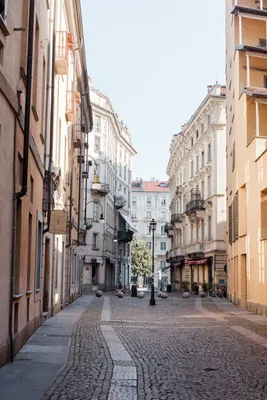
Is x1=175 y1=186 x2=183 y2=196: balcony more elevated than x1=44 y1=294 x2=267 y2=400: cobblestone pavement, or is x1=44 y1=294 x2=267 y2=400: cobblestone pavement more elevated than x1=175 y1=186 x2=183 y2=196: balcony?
x1=175 y1=186 x2=183 y2=196: balcony

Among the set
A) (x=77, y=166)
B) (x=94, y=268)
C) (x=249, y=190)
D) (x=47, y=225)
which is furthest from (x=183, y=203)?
(x=47, y=225)

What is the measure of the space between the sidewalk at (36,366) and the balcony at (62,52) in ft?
27.8

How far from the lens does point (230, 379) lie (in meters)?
8.59

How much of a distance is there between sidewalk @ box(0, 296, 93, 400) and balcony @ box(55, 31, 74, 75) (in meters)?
8.48

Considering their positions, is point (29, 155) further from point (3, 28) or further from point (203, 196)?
point (203, 196)

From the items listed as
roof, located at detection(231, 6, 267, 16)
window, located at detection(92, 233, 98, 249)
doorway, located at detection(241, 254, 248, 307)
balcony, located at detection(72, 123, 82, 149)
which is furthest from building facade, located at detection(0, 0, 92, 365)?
window, located at detection(92, 233, 98, 249)

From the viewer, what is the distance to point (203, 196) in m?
47.8

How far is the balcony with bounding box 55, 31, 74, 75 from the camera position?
1820 centimetres

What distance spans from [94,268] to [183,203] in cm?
1163

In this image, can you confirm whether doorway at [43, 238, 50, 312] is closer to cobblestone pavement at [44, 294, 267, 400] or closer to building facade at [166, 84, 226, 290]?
cobblestone pavement at [44, 294, 267, 400]

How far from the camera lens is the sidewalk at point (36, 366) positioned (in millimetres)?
7238

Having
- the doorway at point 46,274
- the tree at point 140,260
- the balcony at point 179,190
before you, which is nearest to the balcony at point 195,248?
the balcony at point 179,190

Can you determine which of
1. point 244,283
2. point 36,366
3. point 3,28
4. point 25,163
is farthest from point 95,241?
point 3,28

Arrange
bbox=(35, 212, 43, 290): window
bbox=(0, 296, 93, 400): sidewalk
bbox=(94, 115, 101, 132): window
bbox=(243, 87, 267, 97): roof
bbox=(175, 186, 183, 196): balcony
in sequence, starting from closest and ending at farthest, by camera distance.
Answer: bbox=(0, 296, 93, 400): sidewalk
bbox=(35, 212, 43, 290): window
bbox=(243, 87, 267, 97): roof
bbox=(94, 115, 101, 132): window
bbox=(175, 186, 183, 196): balcony
